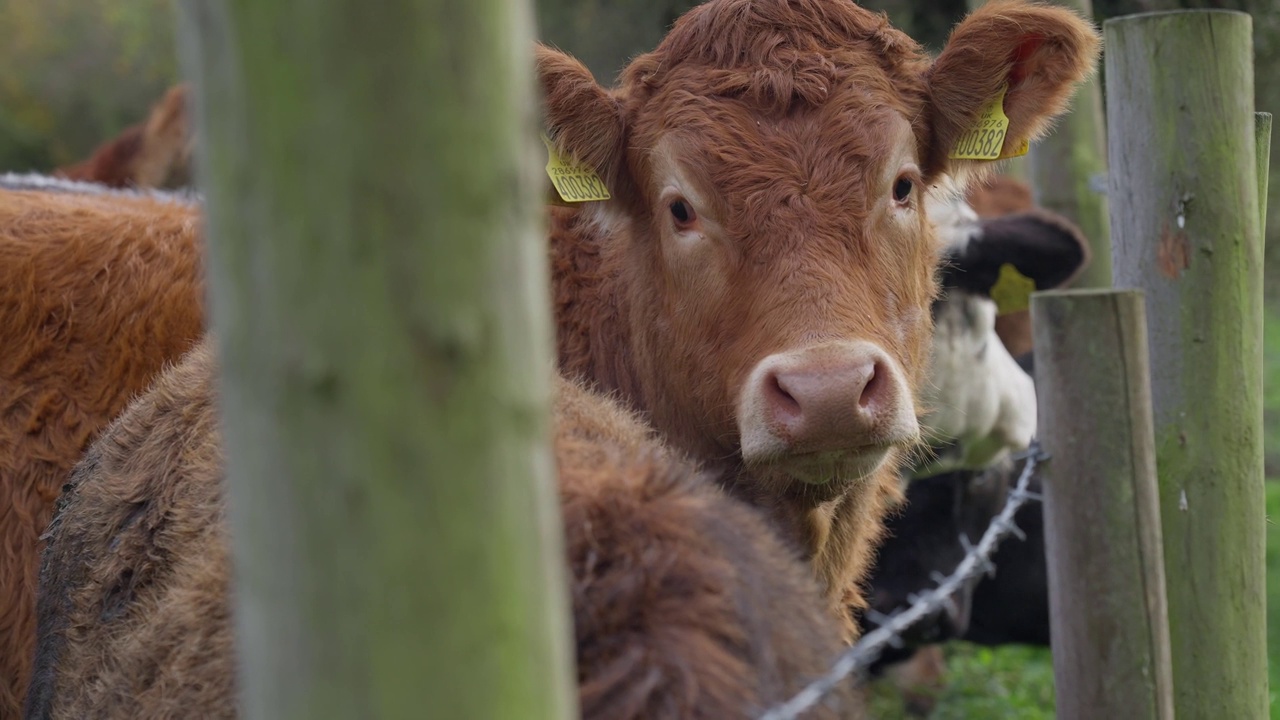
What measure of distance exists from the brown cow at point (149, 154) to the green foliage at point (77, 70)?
233 inches

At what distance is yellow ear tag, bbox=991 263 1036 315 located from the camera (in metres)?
4.74

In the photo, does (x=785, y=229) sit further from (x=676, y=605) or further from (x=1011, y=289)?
(x=1011, y=289)

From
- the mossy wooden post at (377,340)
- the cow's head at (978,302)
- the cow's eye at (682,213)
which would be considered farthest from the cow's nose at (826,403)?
the cow's head at (978,302)

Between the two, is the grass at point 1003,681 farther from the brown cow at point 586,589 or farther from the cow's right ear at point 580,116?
the brown cow at point 586,589

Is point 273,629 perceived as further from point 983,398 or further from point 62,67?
point 62,67

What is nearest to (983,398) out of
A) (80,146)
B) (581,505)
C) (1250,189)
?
(1250,189)

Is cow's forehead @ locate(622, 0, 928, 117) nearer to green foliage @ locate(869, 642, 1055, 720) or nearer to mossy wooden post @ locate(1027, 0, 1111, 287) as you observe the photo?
mossy wooden post @ locate(1027, 0, 1111, 287)

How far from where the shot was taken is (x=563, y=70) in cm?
315

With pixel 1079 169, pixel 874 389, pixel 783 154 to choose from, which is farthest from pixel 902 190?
pixel 1079 169

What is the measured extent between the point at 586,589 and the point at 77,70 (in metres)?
15.2

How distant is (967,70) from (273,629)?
2766 millimetres

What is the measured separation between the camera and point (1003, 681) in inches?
241

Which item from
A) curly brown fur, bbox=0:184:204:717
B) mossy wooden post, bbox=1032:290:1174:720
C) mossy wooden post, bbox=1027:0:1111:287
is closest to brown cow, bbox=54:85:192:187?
curly brown fur, bbox=0:184:204:717

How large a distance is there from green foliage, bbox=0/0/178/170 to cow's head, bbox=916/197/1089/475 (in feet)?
40.1
